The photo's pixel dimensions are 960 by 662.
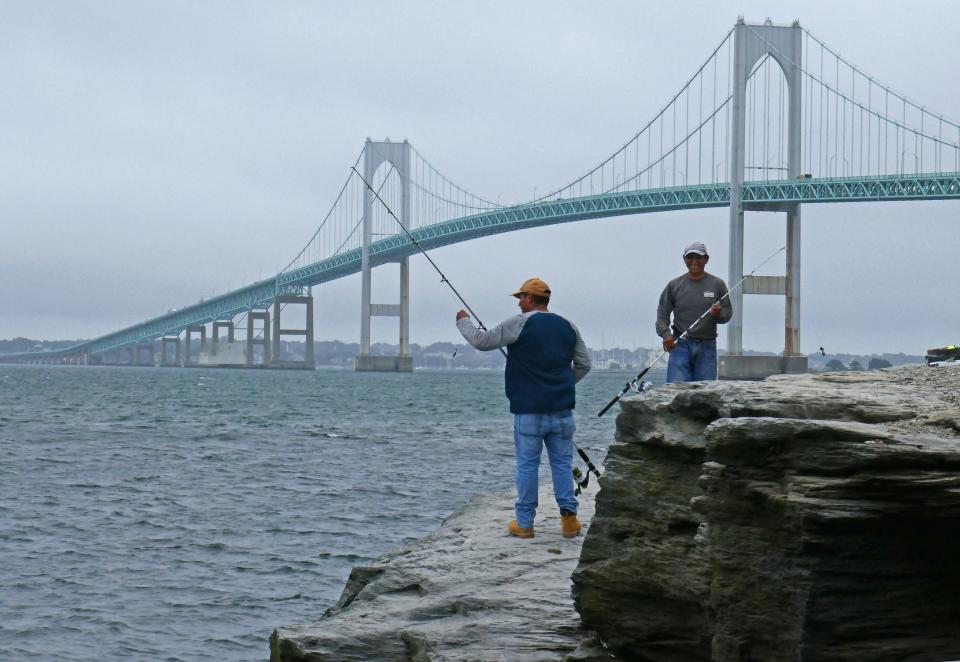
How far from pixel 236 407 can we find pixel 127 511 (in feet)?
73.6

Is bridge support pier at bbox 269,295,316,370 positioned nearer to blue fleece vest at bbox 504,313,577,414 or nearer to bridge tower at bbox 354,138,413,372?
bridge tower at bbox 354,138,413,372

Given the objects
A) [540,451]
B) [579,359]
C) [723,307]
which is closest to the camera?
[540,451]

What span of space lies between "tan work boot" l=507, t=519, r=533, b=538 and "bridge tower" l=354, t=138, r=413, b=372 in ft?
196

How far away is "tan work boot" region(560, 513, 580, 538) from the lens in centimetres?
593

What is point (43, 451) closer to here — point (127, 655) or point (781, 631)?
point (127, 655)

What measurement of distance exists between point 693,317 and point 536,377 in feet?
4.55

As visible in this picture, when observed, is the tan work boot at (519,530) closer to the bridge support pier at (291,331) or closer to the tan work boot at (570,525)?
the tan work boot at (570,525)

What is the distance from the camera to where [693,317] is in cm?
671

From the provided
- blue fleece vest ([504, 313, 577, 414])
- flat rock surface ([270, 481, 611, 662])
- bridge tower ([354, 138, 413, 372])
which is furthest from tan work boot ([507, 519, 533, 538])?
bridge tower ([354, 138, 413, 372])

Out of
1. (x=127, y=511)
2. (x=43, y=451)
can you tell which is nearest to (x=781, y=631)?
(x=127, y=511)

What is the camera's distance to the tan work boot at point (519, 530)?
235 inches

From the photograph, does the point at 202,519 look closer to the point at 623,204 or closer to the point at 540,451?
the point at 540,451

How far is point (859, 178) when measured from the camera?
159 ft

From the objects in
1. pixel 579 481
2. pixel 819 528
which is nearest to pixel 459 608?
pixel 819 528
